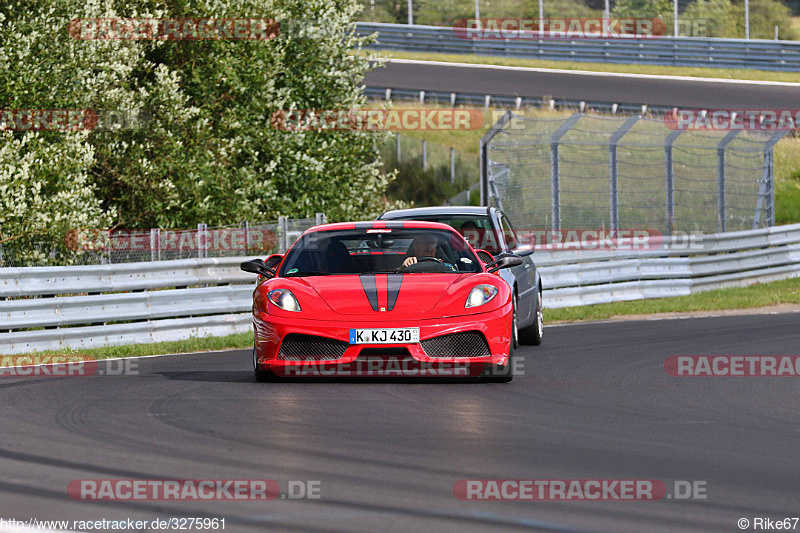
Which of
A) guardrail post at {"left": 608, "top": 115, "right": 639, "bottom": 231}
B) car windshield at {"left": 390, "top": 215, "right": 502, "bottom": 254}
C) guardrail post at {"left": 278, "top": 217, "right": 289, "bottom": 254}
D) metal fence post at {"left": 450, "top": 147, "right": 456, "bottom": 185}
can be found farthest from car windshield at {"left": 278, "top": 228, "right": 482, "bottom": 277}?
metal fence post at {"left": 450, "top": 147, "right": 456, "bottom": 185}

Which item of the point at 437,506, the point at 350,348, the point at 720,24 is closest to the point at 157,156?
the point at 350,348

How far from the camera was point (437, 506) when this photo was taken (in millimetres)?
5371

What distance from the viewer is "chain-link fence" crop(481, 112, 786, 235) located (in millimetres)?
21094

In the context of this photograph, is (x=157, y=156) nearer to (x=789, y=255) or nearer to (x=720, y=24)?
(x=789, y=255)

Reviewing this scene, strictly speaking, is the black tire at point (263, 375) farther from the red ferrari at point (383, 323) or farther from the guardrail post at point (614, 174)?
the guardrail post at point (614, 174)

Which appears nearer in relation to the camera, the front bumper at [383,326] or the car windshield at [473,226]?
the front bumper at [383,326]

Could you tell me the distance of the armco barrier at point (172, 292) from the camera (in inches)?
516

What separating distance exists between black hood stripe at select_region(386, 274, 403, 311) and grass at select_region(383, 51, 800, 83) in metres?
30.9

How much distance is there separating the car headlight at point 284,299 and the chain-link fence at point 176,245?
257 inches

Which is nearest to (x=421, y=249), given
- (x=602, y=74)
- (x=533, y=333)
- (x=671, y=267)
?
(x=533, y=333)

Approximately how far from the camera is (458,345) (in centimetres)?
955

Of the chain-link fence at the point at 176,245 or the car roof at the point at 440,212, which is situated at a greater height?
the car roof at the point at 440,212

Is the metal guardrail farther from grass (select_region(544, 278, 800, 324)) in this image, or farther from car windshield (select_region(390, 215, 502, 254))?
car windshield (select_region(390, 215, 502, 254))

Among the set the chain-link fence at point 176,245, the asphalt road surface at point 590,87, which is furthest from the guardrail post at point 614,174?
the asphalt road surface at point 590,87
